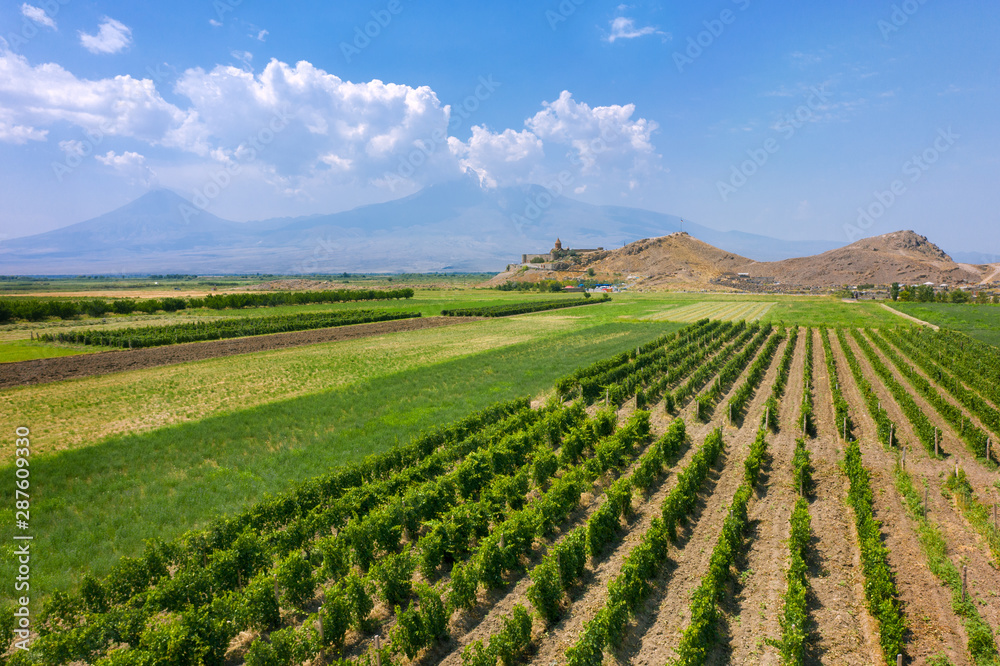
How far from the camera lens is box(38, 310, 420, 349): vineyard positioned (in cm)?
4466

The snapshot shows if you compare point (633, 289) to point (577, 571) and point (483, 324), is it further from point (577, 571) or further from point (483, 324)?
point (577, 571)

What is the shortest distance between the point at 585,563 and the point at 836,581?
18.1ft

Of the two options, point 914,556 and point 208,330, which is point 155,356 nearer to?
point 208,330

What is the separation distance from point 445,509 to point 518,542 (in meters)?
2.83

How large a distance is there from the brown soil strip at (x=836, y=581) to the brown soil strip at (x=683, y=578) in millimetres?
1703

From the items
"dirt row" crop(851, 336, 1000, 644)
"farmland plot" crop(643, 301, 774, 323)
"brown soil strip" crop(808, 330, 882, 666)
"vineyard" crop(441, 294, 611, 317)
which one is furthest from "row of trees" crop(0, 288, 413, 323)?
"dirt row" crop(851, 336, 1000, 644)

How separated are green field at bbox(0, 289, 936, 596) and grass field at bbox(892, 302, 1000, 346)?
1321 inches

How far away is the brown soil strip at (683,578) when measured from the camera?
8.53m

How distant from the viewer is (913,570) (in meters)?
10.5

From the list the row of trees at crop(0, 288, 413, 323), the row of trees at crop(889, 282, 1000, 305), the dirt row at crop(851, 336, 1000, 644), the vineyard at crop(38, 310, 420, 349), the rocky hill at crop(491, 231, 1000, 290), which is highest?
the rocky hill at crop(491, 231, 1000, 290)

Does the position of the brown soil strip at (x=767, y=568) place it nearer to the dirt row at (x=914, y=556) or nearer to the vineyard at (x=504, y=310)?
the dirt row at (x=914, y=556)

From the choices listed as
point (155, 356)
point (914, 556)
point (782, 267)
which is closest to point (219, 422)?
point (155, 356)

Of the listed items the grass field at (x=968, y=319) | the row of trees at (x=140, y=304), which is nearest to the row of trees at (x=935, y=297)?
the grass field at (x=968, y=319)

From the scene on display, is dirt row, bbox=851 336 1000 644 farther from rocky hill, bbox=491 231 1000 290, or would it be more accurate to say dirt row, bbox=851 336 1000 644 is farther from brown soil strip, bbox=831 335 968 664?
rocky hill, bbox=491 231 1000 290
